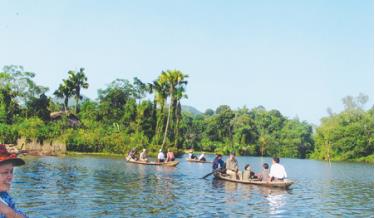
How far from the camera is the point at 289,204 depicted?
Result: 1956 centimetres

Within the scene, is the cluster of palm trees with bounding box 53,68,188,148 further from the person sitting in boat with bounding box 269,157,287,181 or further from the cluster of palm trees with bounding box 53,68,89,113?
the person sitting in boat with bounding box 269,157,287,181

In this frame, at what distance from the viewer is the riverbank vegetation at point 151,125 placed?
2274 inches

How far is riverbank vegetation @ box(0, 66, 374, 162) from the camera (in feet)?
189

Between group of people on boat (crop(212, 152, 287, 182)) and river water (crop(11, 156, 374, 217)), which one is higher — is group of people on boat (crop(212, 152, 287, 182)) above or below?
above

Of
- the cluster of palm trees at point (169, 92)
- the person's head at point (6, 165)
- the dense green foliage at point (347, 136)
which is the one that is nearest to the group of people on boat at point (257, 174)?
the person's head at point (6, 165)

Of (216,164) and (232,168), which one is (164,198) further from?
(216,164)

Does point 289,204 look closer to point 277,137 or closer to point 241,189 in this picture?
point 241,189

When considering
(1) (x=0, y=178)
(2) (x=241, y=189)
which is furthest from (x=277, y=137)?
(1) (x=0, y=178)

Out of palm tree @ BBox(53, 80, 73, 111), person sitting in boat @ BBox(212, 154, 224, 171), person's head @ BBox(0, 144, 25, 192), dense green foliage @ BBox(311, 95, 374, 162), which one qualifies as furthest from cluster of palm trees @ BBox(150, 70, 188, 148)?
person's head @ BBox(0, 144, 25, 192)

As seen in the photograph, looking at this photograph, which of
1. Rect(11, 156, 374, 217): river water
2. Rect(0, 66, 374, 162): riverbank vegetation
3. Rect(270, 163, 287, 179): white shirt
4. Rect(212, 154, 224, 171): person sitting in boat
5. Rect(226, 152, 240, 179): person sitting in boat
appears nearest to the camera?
Rect(11, 156, 374, 217): river water

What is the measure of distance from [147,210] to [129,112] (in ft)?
182

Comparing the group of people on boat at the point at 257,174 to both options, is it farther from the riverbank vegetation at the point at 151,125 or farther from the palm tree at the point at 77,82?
the palm tree at the point at 77,82

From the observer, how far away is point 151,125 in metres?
69.5

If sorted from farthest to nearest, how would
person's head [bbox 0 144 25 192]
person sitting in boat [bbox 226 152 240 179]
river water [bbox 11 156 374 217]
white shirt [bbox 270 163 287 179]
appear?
person sitting in boat [bbox 226 152 240 179]
white shirt [bbox 270 163 287 179]
river water [bbox 11 156 374 217]
person's head [bbox 0 144 25 192]
